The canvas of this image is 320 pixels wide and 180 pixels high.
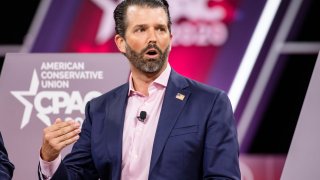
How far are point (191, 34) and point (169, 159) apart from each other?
7.59ft

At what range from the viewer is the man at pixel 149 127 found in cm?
203

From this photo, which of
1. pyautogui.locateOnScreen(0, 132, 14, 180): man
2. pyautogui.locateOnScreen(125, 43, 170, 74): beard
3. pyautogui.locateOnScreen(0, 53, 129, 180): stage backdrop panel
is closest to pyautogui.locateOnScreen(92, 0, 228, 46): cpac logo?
pyautogui.locateOnScreen(0, 53, 129, 180): stage backdrop panel

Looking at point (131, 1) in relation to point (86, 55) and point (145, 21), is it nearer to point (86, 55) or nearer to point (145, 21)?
point (145, 21)

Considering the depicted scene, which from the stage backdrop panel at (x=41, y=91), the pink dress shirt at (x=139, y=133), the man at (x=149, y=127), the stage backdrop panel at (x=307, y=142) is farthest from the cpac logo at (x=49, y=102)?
the stage backdrop panel at (x=307, y=142)

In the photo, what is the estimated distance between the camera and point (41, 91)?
3.04 metres

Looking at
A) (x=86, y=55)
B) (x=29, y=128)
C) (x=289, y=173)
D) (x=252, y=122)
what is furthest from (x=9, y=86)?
(x=252, y=122)

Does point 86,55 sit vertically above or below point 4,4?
below

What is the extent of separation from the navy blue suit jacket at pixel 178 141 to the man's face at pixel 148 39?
0.39 ft

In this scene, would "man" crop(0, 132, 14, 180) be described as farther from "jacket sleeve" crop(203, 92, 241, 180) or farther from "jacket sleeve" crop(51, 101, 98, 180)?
"jacket sleeve" crop(203, 92, 241, 180)

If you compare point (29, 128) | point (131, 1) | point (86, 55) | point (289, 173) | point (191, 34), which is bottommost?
point (29, 128)

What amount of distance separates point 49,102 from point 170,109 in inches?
43.4

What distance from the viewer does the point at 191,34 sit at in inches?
167

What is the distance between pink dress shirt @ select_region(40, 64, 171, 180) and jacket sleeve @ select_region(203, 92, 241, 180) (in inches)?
8.5

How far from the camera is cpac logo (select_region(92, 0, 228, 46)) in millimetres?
4180
